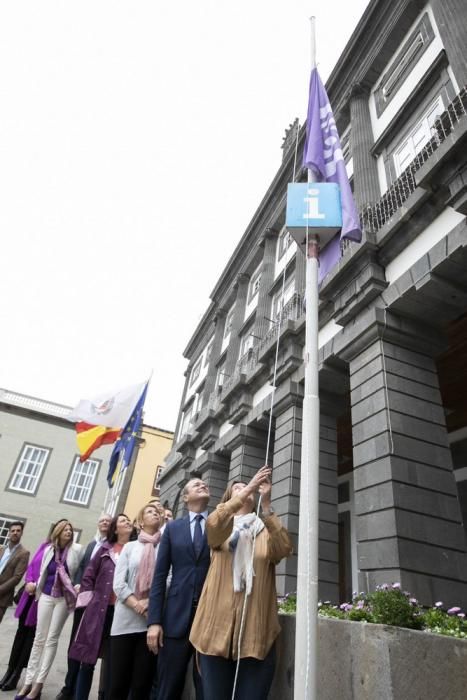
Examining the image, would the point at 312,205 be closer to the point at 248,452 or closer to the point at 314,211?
the point at 314,211

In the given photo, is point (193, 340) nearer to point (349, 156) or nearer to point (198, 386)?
point (198, 386)

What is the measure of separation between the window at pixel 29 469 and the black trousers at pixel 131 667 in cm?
2626

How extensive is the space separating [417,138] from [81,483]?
88.4ft

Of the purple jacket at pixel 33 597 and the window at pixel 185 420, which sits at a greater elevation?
the window at pixel 185 420

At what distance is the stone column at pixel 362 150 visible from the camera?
10.2 m

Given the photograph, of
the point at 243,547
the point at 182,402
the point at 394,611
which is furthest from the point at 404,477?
the point at 182,402

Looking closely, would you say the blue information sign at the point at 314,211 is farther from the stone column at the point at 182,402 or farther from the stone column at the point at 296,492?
the stone column at the point at 182,402

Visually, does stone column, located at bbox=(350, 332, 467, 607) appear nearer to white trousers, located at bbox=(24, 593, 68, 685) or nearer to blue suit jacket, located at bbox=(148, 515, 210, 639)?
blue suit jacket, located at bbox=(148, 515, 210, 639)

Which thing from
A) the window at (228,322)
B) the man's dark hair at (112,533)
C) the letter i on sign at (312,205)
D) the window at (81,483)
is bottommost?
the man's dark hair at (112,533)

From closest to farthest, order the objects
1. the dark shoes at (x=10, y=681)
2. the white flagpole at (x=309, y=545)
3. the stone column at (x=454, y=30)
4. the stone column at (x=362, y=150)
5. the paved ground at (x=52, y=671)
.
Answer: the white flagpole at (x=309, y=545), the paved ground at (x=52, y=671), the dark shoes at (x=10, y=681), the stone column at (x=454, y=30), the stone column at (x=362, y=150)

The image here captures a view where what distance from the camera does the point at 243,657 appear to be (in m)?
2.78

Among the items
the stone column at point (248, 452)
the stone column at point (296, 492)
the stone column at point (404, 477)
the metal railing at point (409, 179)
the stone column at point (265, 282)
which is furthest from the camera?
the stone column at point (265, 282)

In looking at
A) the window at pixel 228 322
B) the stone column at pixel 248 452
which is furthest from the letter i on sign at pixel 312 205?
the window at pixel 228 322

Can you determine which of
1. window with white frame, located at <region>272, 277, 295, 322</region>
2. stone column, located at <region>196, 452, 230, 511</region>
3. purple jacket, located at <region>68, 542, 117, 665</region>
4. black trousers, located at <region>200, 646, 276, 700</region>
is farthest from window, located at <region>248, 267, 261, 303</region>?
black trousers, located at <region>200, 646, 276, 700</region>
